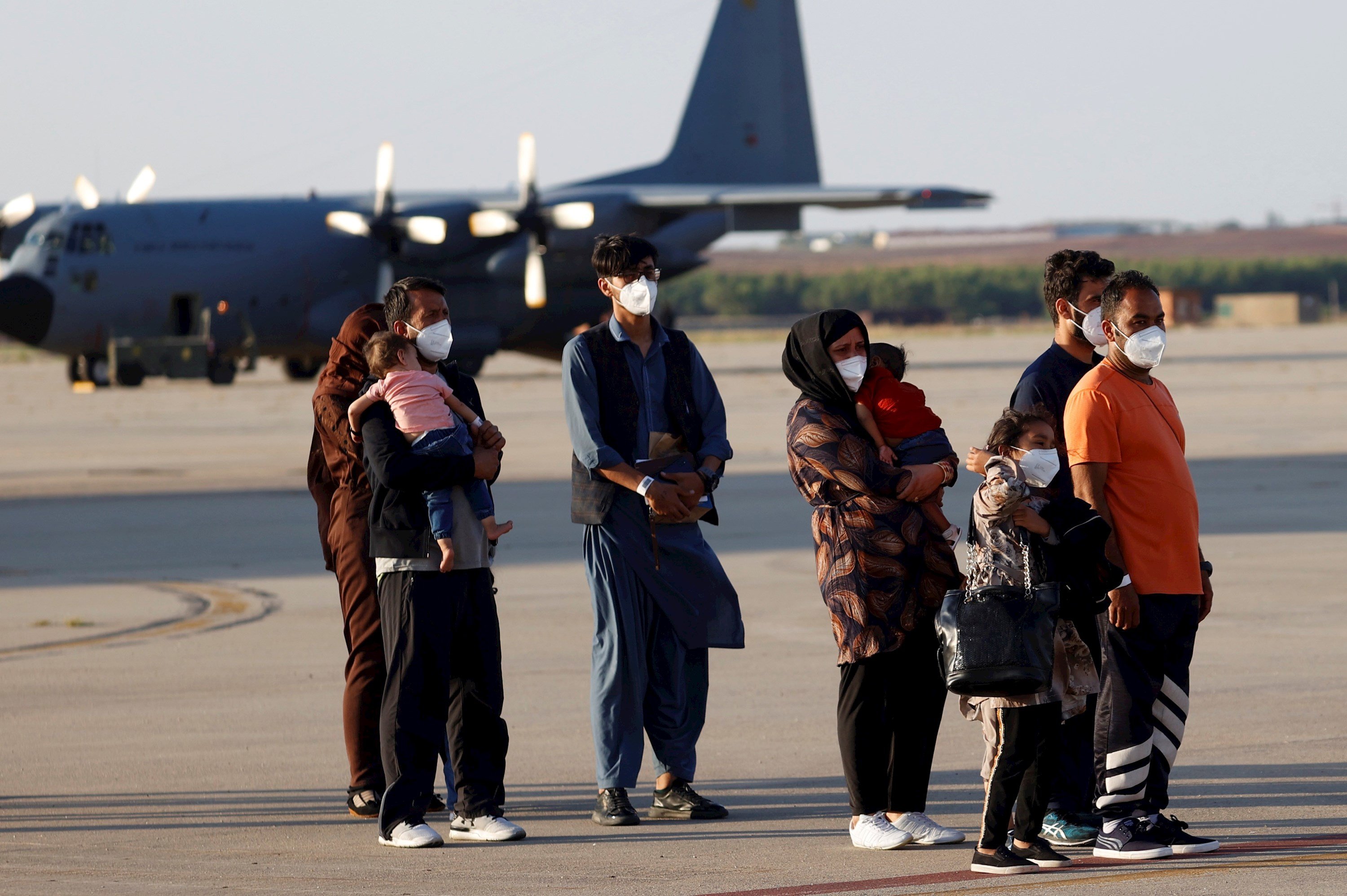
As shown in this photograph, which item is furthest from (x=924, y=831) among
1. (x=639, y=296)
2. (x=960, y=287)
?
(x=960, y=287)

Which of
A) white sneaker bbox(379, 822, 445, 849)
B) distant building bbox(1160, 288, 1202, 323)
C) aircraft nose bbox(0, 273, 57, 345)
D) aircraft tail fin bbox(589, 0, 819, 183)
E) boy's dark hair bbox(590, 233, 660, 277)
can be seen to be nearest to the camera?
white sneaker bbox(379, 822, 445, 849)

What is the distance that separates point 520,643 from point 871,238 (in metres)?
170

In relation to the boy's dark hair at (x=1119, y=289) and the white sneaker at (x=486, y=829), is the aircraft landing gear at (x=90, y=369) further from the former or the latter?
the boy's dark hair at (x=1119, y=289)

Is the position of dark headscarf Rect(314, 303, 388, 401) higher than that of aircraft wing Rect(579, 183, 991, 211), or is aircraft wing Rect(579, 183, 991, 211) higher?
aircraft wing Rect(579, 183, 991, 211)

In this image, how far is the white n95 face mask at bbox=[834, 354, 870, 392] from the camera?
5449 millimetres

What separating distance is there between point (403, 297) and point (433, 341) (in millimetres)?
205

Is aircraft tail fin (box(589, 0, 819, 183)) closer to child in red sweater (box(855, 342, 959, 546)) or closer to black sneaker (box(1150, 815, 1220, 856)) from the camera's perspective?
child in red sweater (box(855, 342, 959, 546))

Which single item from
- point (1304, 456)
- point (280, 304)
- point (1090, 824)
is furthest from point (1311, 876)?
point (280, 304)

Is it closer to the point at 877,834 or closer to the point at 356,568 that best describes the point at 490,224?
the point at 356,568

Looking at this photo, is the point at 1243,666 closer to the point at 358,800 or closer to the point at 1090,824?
the point at 1090,824

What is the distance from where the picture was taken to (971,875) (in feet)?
16.5

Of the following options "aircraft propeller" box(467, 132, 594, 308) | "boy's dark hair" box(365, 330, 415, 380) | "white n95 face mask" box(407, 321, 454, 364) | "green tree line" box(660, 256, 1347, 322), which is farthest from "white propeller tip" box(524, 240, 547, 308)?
"green tree line" box(660, 256, 1347, 322)

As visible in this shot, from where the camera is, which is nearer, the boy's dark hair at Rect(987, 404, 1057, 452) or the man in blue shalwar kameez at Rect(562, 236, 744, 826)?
the boy's dark hair at Rect(987, 404, 1057, 452)

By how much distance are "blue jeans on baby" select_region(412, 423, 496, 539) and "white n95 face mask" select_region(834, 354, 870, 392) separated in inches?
46.1
